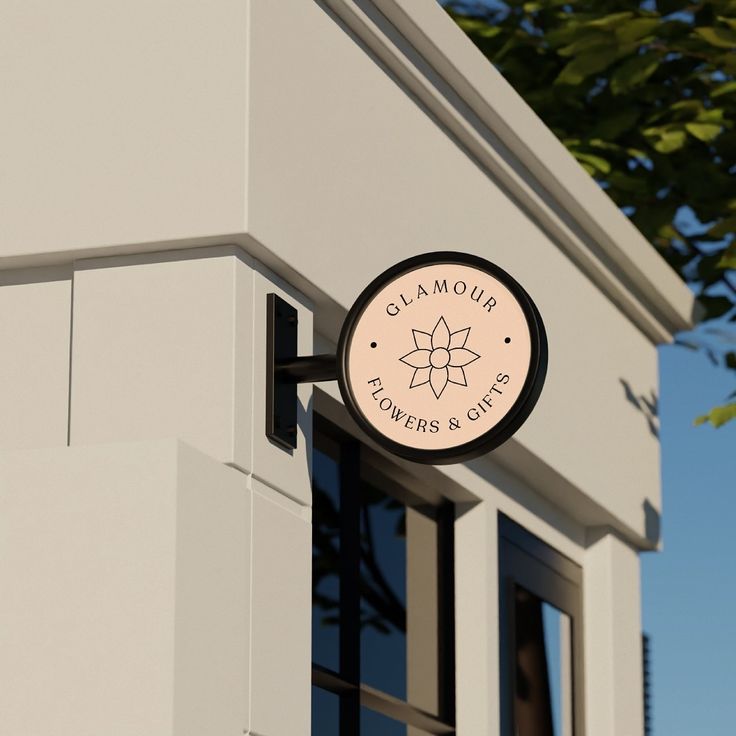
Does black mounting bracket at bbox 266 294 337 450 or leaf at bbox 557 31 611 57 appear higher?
leaf at bbox 557 31 611 57

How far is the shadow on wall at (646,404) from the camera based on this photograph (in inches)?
349

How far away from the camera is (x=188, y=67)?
542 cm

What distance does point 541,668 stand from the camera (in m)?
8.01

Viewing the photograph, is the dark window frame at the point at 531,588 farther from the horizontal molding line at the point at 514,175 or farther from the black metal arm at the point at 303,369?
the black metal arm at the point at 303,369

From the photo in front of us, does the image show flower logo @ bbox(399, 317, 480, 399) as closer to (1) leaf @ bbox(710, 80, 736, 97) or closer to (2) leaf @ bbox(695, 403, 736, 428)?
(2) leaf @ bbox(695, 403, 736, 428)

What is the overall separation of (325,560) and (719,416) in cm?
335

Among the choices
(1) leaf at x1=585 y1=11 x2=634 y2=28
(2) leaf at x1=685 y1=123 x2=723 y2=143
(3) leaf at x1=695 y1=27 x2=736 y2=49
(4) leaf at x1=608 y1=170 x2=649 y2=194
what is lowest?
(4) leaf at x1=608 y1=170 x2=649 y2=194

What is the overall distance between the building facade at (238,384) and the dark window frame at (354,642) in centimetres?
1

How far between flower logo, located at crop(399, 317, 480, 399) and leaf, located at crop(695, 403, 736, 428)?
4.39 meters

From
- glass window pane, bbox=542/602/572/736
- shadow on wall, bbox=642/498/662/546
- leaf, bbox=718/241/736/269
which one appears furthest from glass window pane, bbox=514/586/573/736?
leaf, bbox=718/241/736/269

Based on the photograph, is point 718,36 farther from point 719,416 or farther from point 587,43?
point 719,416

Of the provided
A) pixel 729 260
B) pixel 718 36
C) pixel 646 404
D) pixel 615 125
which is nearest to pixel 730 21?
pixel 718 36

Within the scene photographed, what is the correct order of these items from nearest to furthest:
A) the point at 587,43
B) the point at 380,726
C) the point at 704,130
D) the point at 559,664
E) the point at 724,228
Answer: the point at 380,726, the point at 559,664, the point at 724,228, the point at 587,43, the point at 704,130

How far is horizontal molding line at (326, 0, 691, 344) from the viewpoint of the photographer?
6441 mm
